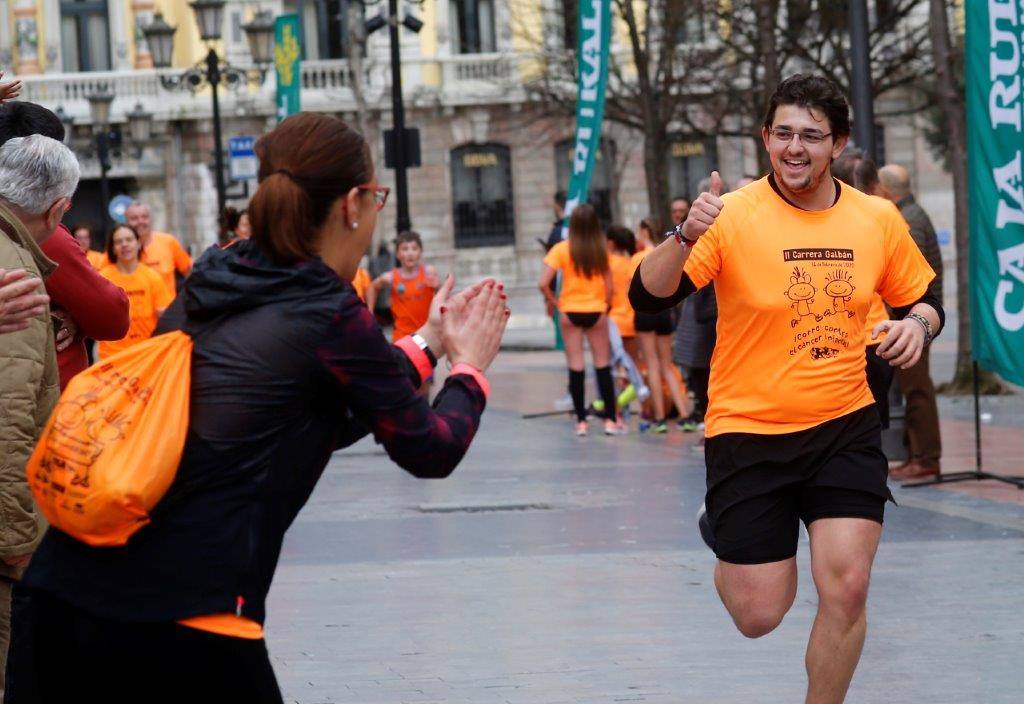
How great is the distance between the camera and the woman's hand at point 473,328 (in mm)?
3674

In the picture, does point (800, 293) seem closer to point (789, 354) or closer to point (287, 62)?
point (789, 354)

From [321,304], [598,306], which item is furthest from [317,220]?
[598,306]

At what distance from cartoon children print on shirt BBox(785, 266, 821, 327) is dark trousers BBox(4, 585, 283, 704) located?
2452mm

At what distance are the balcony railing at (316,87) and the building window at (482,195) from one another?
4.79 feet

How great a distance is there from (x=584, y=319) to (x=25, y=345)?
37.5 ft

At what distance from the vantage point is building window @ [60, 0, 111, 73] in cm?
5288

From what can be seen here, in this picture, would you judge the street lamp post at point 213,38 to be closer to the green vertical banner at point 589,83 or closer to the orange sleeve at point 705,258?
the green vertical banner at point 589,83

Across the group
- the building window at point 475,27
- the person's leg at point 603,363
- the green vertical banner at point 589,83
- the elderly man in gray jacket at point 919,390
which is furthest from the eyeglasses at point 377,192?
the building window at point 475,27

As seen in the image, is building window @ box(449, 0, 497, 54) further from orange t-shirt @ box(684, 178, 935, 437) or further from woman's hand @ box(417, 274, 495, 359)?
woman's hand @ box(417, 274, 495, 359)

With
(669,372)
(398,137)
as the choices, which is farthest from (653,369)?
(398,137)

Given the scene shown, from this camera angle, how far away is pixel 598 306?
16109 mm

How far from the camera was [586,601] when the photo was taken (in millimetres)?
8125

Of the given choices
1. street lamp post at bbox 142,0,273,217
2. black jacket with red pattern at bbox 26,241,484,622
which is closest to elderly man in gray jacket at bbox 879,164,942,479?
black jacket with red pattern at bbox 26,241,484,622

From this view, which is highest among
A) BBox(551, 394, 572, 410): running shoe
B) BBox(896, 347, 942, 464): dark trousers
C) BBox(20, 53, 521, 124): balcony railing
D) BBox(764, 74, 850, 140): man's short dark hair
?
BBox(20, 53, 521, 124): balcony railing
